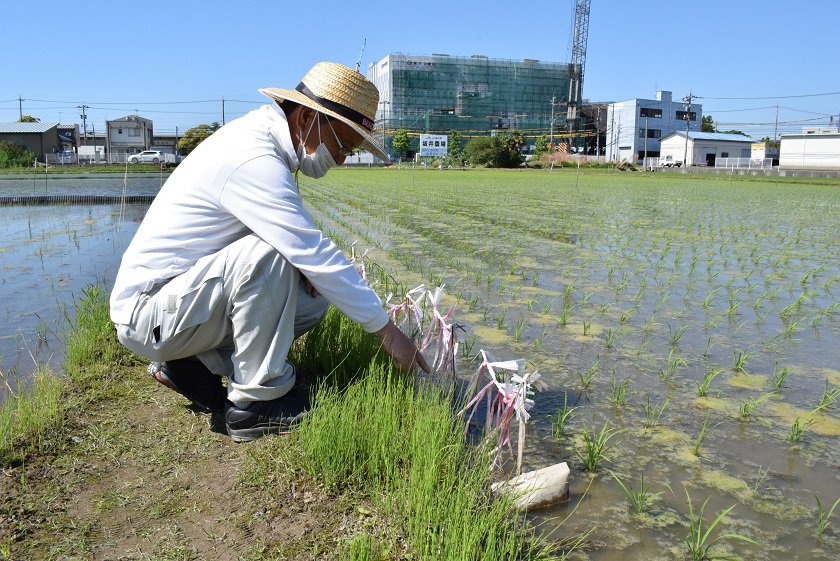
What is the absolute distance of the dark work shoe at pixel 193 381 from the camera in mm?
2096

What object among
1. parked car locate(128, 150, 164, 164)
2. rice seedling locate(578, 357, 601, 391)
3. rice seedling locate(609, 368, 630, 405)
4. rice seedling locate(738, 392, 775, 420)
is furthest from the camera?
parked car locate(128, 150, 164, 164)

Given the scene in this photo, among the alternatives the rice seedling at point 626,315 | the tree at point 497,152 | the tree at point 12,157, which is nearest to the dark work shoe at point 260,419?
the rice seedling at point 626,315

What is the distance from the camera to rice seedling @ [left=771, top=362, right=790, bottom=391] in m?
2.50

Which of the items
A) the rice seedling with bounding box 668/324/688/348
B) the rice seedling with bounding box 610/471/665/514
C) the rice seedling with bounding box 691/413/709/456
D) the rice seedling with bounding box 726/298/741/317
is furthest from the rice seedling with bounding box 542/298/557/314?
the rice seedling with bounding box 610/471/665/514

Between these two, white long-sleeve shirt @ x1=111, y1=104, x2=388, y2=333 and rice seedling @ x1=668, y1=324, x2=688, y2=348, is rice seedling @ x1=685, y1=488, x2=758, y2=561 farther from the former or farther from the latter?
rice seedling @ x1=668, y1=324, x2=688, y2=348

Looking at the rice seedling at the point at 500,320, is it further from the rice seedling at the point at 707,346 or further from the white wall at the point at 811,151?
the white wall at the point at 811,151

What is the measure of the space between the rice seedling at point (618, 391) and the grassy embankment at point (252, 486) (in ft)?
2.60

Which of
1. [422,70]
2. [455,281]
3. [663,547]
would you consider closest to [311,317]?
[663,547]

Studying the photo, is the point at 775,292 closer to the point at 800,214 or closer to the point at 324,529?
the point at 324,529

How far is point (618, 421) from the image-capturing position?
7.15 feet

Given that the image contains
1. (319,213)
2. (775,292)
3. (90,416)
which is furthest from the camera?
(319,213)

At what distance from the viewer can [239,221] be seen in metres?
1.88

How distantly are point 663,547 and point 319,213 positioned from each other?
28.5ft

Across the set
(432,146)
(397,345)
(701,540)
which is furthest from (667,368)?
(432,146)
